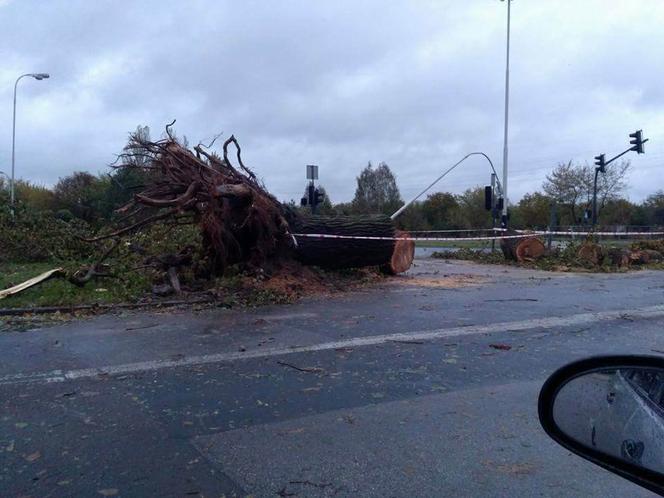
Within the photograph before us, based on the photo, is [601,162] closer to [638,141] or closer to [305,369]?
[638,141]

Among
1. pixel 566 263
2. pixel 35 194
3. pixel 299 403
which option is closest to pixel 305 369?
pixel 299 403

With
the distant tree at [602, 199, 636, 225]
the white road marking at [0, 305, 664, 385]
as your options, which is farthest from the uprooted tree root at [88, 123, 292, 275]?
the distant tree at [602, 199, 636, 225]

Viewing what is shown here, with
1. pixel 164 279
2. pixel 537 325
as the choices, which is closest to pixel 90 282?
pixel 164 279

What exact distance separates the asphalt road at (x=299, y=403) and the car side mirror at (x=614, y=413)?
1444 mm

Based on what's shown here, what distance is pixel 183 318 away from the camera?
9242 mm

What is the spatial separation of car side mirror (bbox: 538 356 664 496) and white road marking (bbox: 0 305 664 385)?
469 centimetres

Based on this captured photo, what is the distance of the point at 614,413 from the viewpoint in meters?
2.08

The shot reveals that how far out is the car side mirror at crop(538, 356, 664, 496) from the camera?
194cm

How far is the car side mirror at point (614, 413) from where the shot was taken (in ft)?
6.35

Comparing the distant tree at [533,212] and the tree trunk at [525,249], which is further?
the distant tree at [533,212]

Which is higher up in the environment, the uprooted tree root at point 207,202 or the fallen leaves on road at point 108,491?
the uprooted tree root at point 207,202

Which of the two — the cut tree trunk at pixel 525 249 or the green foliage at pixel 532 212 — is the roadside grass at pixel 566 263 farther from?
the green foliage at pixel 532 212

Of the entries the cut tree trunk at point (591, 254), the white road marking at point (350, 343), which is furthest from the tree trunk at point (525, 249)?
the white road marking at point (350, 343)

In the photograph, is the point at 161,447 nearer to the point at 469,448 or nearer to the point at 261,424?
the point at 261,424
